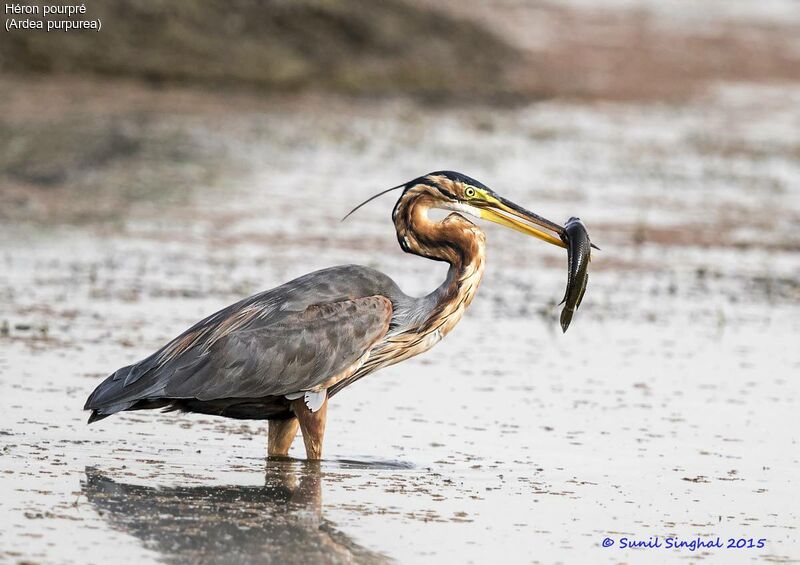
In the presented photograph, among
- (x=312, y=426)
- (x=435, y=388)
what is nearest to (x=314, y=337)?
(x=312, y=426)

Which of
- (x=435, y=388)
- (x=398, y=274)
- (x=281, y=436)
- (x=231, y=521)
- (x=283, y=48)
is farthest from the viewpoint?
(x=283, y=48)

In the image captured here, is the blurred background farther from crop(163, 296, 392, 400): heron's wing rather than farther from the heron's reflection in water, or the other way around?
crop(163, 296, 392, 400): heron's wing

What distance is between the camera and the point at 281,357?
689 cm

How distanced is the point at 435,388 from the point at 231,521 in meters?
2.95

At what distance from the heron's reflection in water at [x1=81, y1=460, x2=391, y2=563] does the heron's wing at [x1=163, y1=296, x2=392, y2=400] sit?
0.43m

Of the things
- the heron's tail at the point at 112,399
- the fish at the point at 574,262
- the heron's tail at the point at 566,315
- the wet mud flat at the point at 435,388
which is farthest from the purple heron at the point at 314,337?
the heron's tail at the point at 566,315

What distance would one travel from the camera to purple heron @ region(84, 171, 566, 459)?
6883 millimetres

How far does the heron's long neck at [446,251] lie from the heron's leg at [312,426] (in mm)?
665

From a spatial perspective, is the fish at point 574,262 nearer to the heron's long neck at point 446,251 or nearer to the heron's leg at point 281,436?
the heron's long neck at point 446,251

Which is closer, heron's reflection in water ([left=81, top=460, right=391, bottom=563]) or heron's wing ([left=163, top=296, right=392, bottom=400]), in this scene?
heron's reflection in water ([left=81, top=460, right=391, bottom=563])

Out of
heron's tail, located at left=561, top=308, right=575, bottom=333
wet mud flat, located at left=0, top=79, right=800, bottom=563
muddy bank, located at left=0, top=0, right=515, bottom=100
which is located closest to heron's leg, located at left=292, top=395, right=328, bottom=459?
wet mud flat, located at left=0, top=79, right=800, bottom=563

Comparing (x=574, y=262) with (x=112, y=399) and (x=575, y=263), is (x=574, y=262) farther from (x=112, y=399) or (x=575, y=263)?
(x=112, y=399)

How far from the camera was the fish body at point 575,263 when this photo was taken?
7.16 meters

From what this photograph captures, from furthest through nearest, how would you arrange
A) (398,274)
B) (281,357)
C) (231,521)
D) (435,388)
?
(398,274) < (435,388) < (281,357) < (231,521)
